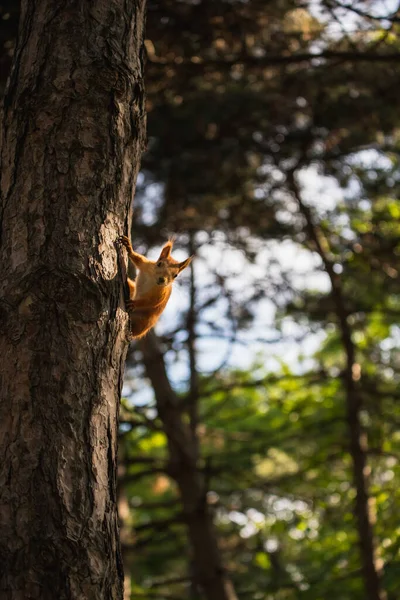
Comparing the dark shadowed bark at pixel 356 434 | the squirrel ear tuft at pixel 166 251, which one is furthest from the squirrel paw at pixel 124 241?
the dark shadowed bark at pixel 356 434

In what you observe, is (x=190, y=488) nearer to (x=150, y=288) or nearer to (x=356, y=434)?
(x=356, y=434)

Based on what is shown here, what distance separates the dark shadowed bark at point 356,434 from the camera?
26.7 feet

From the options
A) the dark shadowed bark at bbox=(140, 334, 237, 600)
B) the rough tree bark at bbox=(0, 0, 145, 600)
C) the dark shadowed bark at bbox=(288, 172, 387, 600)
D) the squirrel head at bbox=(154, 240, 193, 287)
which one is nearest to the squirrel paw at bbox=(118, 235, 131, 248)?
the rough tree bark at bbox=(0, 0, 145, 600)

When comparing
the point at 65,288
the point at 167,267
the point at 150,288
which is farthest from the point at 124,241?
the point at 167,267

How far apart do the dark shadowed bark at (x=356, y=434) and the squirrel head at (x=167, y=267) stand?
4800mm

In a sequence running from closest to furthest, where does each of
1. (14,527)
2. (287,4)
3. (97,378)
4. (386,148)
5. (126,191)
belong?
(14,527) → (97,378) → (126,191) → (287,4) → (386,148)

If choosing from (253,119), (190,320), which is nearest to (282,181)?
(253,119)

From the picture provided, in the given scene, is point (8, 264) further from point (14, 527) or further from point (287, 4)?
point (287, 4)

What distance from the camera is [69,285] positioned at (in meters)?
2.62

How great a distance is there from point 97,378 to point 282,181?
783 cm

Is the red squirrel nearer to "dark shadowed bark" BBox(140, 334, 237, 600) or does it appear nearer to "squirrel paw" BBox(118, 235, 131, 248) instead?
"squirrel paw" BBox(118, 235, 131, 248)

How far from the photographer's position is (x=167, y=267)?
14.8 ft

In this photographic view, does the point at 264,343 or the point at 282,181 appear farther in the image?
the point at 282,181

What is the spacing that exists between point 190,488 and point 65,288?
19.6 ft
